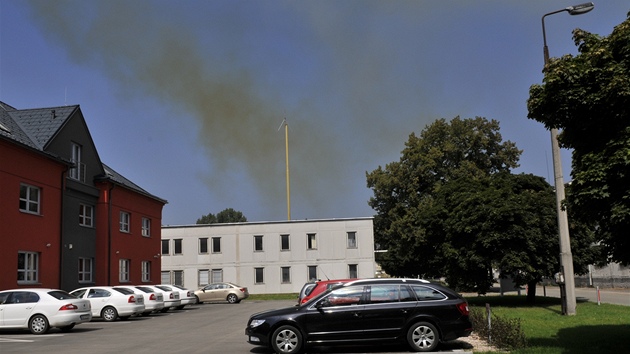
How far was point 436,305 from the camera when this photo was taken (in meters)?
13.2

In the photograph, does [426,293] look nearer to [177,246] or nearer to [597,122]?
[597,122]

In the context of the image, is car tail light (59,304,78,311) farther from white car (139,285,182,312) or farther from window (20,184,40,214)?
white car (139,285,182,312)

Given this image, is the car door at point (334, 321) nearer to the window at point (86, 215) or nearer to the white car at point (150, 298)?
the white car at point (150, 298)

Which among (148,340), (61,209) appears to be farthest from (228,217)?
(148,340)

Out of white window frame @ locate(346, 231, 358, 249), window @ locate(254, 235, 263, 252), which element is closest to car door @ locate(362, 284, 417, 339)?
white window frame @ locate(346, 231, 358, 249)

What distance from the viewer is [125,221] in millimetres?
37906

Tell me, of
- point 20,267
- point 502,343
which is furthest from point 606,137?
point 20,267

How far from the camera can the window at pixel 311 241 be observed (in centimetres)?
5781

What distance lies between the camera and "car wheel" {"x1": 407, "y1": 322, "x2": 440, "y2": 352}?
13.0 meters

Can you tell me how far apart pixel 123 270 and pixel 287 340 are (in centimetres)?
2636

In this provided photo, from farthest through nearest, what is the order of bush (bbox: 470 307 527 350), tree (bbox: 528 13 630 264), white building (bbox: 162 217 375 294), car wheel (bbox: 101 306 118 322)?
white building (bbox: 162 217 375 294), car wheel (bbox: 101 306 118 322), bush (bbox: 470 307 527 350), tree (bbox: 528 13 630 264)

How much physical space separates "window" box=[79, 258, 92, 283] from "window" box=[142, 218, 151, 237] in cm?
776

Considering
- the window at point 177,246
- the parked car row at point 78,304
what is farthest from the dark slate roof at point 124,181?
the window at point 177,246

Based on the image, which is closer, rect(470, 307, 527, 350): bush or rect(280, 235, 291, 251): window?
rect(470, 307, 527, 350): bush
